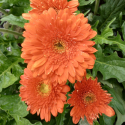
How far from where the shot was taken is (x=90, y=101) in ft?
2.72

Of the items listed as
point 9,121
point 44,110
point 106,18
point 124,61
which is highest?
point 106,18

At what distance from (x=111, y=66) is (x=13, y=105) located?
2.54ft

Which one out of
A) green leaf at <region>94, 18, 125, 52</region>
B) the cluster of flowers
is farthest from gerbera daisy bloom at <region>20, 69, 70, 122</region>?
green leaf at <region>94, 18, 125, 52</region>

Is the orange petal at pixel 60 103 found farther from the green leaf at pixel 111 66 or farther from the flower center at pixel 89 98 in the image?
the green leaf at pixel 111 66

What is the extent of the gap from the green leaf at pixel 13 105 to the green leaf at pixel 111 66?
23.2 inches

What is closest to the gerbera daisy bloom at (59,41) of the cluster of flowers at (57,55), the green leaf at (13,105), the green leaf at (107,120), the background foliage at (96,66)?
the cluster of flowers at (57,55)

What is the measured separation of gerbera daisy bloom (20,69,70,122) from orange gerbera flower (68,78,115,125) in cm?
8

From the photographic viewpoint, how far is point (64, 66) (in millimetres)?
677

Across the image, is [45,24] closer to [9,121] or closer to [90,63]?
[90,63]

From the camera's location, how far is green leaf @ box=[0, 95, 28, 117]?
0.92 m

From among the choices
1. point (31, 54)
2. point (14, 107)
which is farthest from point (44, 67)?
point (14, 107)

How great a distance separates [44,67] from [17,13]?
77 centimetres

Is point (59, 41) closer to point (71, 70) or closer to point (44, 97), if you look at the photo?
point (71, 70)

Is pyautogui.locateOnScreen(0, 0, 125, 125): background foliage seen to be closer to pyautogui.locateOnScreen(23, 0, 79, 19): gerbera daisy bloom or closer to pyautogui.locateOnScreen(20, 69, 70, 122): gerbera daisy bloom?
pyautogui.locateOnScreen(20, 69, 70, 122): gerbera daisy bloom
